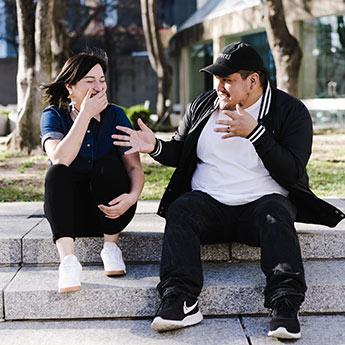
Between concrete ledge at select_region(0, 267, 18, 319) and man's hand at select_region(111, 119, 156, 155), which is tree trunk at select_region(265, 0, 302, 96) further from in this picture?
concrete ledge at select_region(0, 267, 18, 319)

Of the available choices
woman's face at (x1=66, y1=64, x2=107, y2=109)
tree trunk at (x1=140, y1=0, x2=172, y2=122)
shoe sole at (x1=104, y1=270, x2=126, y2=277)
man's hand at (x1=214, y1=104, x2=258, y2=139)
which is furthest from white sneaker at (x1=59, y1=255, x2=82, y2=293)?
tree trunk at (x1=140, y1=0, x2=172, y2=122)

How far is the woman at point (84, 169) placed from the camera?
3.65m

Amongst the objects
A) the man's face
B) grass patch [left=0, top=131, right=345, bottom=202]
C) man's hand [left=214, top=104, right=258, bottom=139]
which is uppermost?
the man's face

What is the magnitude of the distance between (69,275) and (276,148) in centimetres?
128

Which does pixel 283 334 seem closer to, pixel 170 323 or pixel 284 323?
pixel 284 323

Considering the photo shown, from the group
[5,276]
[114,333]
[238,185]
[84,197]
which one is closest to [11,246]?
[5,276]

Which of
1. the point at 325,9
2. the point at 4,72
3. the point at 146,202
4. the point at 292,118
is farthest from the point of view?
the point at 4,72

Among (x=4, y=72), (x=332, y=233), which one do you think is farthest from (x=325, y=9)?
(x=4, y=72)

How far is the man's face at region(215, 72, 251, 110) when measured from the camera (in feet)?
12.0

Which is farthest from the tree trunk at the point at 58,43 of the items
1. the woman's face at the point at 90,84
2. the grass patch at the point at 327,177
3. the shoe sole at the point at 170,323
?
the shoe sole at the point at 170,323

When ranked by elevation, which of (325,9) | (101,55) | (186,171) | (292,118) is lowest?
(186,171)

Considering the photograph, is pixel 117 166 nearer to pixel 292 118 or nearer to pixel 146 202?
pixel 292 118

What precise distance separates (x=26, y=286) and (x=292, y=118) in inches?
68.1

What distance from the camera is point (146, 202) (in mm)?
5906
